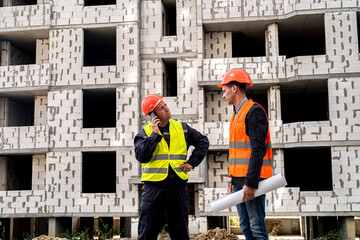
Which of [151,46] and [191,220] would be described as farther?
[151,46]

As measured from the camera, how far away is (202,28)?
18.0 m

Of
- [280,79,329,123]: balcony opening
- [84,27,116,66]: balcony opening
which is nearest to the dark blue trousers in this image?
[84,27,116,66]: balcony opening

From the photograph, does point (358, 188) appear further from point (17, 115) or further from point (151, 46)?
point (17, 115)

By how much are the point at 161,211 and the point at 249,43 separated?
16.2m

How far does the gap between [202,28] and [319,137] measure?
681cm

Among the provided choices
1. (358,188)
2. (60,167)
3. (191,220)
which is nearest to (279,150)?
(358,188)

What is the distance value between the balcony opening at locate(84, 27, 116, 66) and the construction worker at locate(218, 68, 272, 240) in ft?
46.7

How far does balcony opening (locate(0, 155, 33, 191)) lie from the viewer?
19297 mm

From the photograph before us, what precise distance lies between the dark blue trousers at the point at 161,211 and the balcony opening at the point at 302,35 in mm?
13833

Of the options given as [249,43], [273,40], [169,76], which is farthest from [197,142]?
[249,43]

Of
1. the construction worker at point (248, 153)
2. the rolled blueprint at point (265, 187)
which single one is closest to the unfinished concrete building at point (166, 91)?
the construction worker at point (248, 153)

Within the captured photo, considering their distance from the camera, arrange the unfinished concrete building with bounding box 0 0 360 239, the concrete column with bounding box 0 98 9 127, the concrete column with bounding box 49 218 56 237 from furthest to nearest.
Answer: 1. the concrete column with bounding box 0 98 9 127
2. the concrete column with bounding box 49 218 56 237
3. the unfinished concrete building with bounding box 0 0 360 239

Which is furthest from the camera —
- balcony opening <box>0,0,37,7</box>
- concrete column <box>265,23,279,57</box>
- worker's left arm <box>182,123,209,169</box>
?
balcony opening <box>0,0,37,7</box>

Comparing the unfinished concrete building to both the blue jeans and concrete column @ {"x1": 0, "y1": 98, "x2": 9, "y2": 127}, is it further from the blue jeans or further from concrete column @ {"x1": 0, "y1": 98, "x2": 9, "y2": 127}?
the blue jeans
